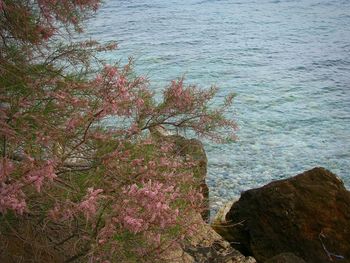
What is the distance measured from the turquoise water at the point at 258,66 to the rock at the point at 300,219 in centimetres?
169

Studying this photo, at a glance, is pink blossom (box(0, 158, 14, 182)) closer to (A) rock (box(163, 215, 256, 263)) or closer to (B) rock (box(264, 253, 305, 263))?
(B) rock (box(264, 253, 305, 263))

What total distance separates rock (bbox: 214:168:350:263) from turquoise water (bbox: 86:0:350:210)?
5.55 ft

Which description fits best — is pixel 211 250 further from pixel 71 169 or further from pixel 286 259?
pixel 71 169

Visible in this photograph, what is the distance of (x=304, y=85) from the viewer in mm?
11203

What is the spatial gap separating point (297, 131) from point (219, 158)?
1.96 m

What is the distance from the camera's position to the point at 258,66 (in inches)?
492

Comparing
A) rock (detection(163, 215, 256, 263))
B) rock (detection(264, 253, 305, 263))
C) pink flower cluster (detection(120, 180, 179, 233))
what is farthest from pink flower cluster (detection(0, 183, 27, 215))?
rock (detection(163, 215, 256, 263))

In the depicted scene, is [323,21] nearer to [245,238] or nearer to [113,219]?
[245,238]

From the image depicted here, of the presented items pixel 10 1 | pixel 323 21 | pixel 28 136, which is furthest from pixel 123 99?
pixel 323 21

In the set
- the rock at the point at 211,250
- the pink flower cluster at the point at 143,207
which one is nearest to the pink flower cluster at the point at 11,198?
the pink flower cluster at the point at 143,207

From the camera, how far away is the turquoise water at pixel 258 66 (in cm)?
786

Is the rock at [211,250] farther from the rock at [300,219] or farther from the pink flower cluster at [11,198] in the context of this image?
the pink flower cluster at [11,198]

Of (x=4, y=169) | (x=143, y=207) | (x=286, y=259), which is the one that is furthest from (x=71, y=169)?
(x=286, y=259)

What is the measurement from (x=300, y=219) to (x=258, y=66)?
330 inches
